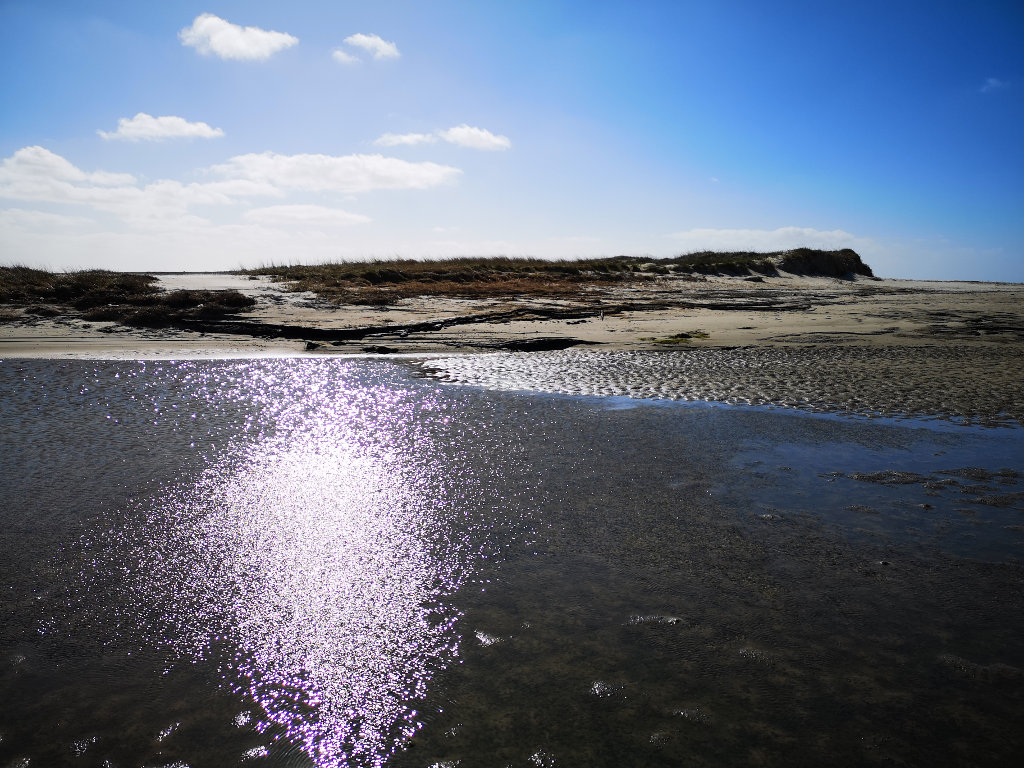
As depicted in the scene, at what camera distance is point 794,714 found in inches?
86.1

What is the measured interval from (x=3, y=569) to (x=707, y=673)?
134 inches

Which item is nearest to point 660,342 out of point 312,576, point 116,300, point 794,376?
point 794,376

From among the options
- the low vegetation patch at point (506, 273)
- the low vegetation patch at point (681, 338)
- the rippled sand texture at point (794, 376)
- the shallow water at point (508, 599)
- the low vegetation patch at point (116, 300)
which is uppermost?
the low vegetation patch at point (506, 273)

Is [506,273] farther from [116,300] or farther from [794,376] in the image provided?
[794,376]

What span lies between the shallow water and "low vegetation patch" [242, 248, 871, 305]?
11.8 meters

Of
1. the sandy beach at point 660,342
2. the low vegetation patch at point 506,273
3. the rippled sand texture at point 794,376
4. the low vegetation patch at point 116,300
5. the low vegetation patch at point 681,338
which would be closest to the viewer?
the rippled sand texture at point 794,376

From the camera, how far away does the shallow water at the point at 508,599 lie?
2.10 metres

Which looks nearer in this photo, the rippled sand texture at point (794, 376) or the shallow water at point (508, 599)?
the shallow water at point (508, 599)

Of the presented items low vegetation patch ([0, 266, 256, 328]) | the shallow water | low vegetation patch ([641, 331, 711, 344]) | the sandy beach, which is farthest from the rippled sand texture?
low vegetation patch ([0, 266, 256, 328])

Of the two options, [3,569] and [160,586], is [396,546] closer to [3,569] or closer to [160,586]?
[160,586]

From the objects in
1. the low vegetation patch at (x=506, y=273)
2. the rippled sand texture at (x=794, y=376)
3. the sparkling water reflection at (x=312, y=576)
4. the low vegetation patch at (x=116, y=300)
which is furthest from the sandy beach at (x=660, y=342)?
the sparkling water reflection at (x=312, y=576)

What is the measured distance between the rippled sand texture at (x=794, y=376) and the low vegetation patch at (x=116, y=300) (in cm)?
703

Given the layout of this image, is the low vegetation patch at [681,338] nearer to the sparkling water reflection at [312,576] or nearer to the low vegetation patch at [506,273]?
the low vegetation patch at [506,273]

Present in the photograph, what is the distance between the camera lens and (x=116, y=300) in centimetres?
1503
